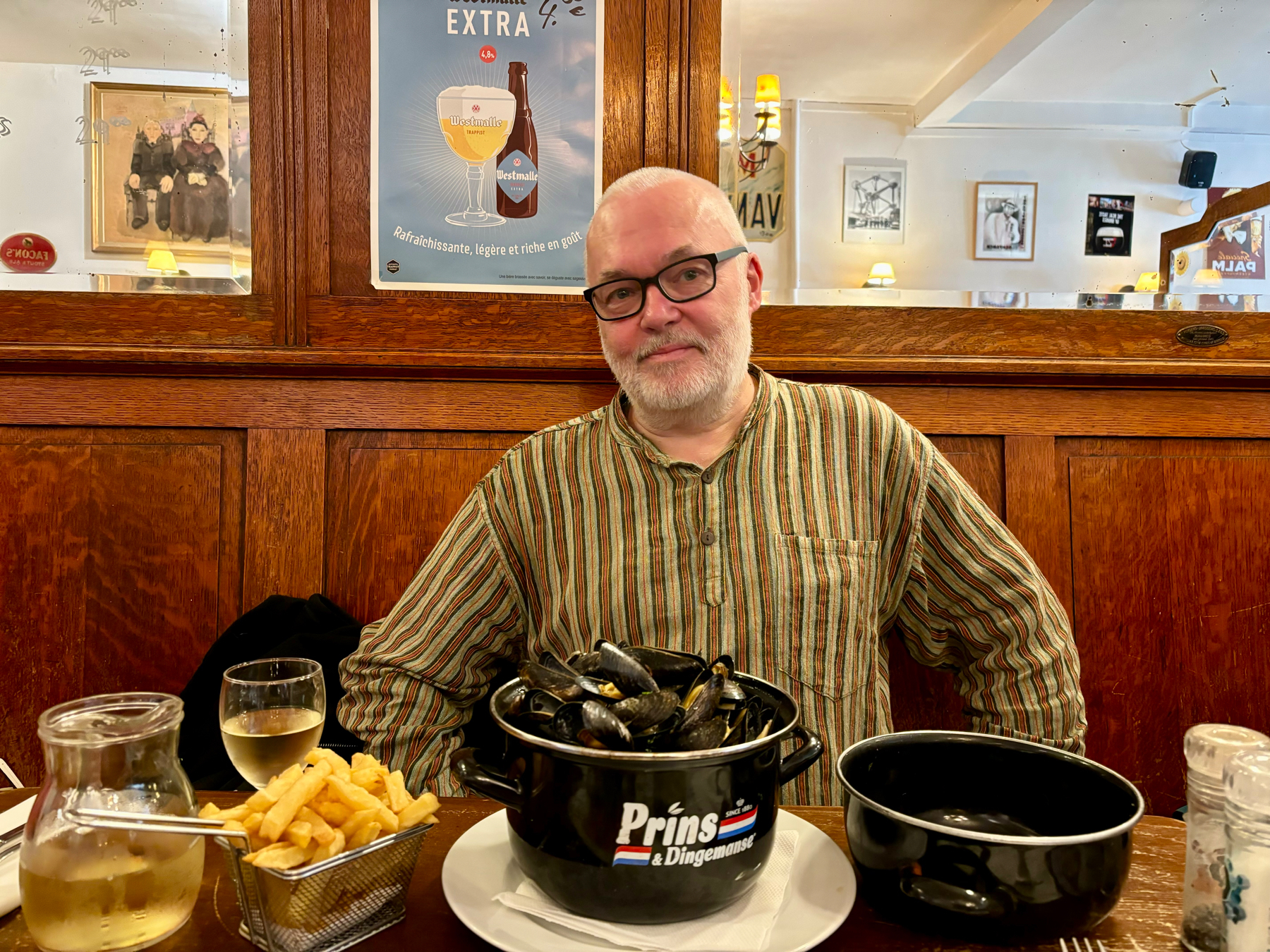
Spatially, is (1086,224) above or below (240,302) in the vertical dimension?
above

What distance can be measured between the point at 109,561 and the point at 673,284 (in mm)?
1331

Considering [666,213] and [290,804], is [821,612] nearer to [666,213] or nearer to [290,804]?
[666,213]

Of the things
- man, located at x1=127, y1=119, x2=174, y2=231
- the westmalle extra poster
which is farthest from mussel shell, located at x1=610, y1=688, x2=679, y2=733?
man, located at x1=127, y1=119, x2=174, y2=231

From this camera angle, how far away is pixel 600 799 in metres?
0.62

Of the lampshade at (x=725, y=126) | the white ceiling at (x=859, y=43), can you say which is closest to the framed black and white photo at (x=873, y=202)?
the white ceiling at (x=859, y=43)

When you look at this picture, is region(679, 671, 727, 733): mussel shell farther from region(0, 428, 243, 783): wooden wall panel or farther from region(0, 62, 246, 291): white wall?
region(0, 62, 246, 291): white wall

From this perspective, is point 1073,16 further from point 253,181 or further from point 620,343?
point 253,181

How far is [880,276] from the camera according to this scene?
6.59 feet

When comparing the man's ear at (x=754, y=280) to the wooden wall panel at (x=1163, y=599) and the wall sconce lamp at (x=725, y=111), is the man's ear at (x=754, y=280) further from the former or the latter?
the wooden wall panel at (x=1163, y=599)

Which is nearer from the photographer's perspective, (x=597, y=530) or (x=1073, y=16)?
(x=597, y=530)

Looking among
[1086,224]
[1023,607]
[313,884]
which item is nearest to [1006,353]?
[1086,224]

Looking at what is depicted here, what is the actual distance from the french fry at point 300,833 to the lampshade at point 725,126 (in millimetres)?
1718

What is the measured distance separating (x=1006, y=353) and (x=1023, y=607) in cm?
74

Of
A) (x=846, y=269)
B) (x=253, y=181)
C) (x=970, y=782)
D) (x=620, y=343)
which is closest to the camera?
(x=970, y=782)
